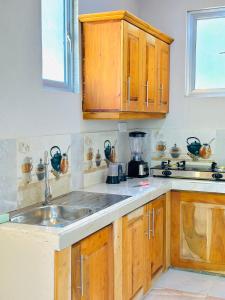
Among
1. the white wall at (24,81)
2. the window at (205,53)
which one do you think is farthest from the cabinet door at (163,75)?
the white wall at (24,81)

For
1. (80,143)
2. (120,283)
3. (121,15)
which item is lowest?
(120,283)

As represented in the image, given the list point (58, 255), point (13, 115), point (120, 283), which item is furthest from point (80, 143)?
point (58, 255)

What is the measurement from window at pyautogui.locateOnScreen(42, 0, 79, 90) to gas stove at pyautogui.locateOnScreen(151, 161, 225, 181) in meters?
1.28

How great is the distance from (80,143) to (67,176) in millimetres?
313

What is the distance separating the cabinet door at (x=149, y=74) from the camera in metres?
3.56

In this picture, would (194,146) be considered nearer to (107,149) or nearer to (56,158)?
(107,149)

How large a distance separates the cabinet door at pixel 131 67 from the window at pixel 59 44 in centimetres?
38

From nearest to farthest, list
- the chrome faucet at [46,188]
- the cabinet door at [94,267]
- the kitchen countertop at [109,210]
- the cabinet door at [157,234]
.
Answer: the kitchen countertop at [109,210]
the cabinet door at [94,267]
the chrome faucet at [46,188]
the cabinet door at [157,234]

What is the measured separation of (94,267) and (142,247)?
80cm

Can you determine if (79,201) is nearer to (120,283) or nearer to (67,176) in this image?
(67,176)

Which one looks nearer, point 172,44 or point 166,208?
point 166,208

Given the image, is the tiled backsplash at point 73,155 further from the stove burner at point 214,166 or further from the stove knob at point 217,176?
the stove knob at point 217,176

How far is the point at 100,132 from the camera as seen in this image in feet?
11.9

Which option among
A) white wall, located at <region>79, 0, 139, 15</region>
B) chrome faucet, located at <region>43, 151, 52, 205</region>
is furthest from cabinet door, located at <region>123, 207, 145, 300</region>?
white wall, located at <region>79, 0, 139, 15</region>
